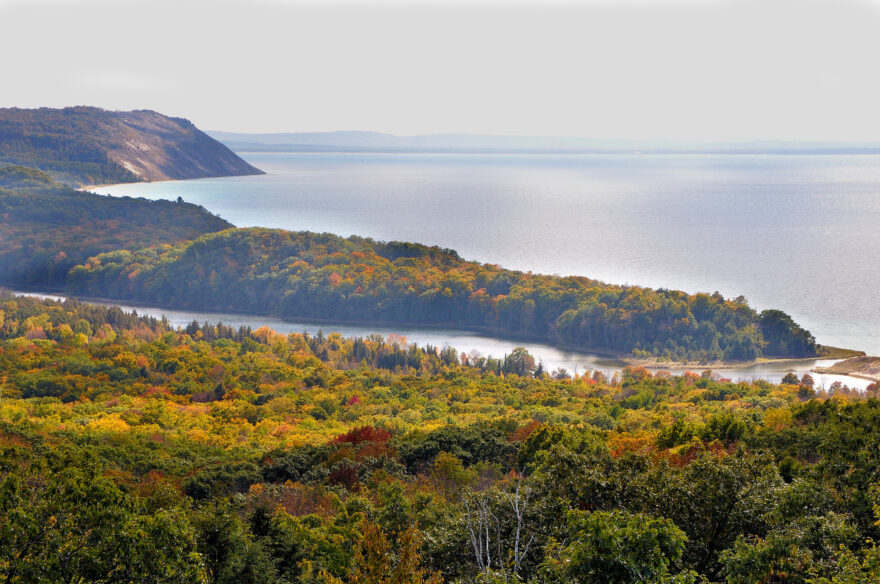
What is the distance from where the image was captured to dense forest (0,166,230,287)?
13350 cm

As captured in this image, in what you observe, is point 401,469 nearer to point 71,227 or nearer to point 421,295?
point 421,295

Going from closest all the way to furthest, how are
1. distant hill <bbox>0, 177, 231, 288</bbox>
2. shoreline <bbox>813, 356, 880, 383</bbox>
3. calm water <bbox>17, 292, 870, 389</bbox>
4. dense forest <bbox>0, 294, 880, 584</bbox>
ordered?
dense forest <bbox>0, 294, 880, 584</bbox>, shoreline <bbox>813, 356, 880, 383</bbox>, calm water <bbox>17, 292, 870, 389</bbox>, distant hill <bbox>0, 177, 231, 288</bbox>

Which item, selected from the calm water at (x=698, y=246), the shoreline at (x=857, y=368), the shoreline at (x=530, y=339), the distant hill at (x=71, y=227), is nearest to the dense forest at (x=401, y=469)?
the shoreline at (x=530, y=339)

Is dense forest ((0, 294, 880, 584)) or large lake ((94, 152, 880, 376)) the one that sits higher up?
large lake ((94, 152, 880, 376))

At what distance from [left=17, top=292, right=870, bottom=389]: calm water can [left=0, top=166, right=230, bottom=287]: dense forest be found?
12.9 m

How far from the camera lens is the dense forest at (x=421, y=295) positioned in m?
83.8

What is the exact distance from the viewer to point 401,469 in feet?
109

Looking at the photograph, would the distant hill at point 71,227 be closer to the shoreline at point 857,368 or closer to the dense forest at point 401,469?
the dense forest at point 401,469

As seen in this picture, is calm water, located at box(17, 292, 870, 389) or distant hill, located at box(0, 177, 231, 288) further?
Answer: distant hill, located at box(0, 177, 231, 288)

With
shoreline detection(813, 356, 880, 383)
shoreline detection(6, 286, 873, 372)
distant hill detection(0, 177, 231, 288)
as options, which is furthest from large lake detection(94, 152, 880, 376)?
distant hill detection(0, 177, 231, 288)

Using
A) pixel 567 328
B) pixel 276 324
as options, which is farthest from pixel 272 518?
pixel 276 324

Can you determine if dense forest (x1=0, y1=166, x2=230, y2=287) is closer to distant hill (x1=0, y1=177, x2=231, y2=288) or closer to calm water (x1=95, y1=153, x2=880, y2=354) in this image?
distant hill (x1=0, y1=177, x2=231, y2=288)

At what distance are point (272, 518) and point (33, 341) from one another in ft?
196

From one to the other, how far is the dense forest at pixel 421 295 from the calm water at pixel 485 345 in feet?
9.51
